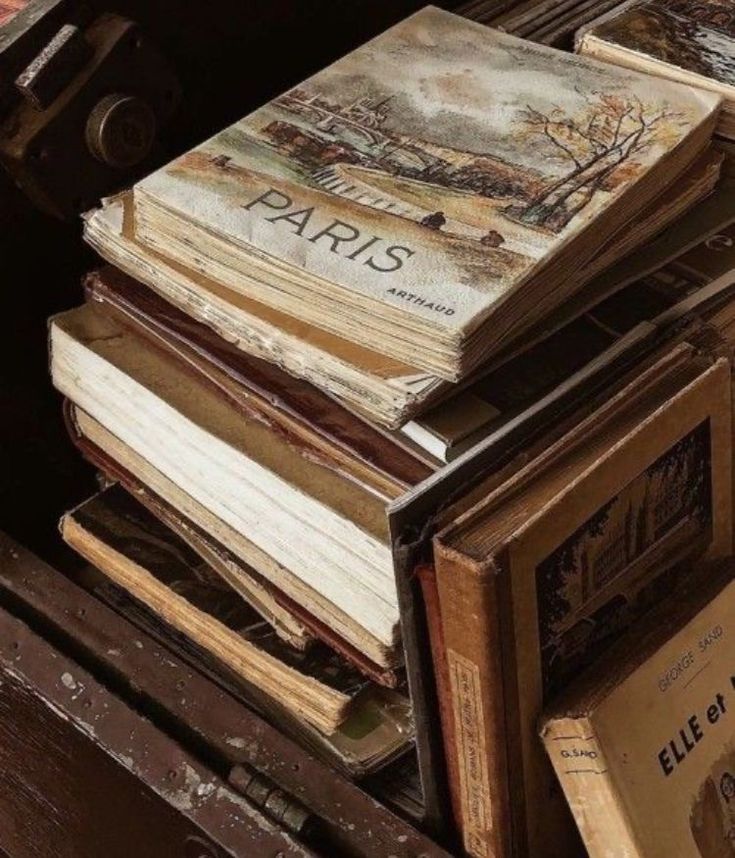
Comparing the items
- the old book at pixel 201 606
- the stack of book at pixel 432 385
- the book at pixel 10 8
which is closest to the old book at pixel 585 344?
the stack of book at pixel 432 385

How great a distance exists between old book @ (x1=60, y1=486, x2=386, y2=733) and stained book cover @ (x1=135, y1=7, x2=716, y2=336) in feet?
1.09

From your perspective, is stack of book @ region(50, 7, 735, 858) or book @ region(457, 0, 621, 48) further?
book @ region(457, 0, 621, 48)

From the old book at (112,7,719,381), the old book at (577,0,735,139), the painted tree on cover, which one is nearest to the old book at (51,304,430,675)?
the old book at (112,7,719,381)

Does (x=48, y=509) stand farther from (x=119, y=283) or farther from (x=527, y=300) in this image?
(x=527, y=300)

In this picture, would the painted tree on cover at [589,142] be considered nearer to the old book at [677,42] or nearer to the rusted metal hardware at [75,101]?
the old book at [677,42]

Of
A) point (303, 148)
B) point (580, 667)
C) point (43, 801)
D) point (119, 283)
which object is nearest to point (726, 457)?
point (580, 667)

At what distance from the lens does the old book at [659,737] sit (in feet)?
2.77

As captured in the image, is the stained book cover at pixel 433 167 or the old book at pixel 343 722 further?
the old book at pixel 343 722

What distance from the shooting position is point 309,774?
100 cm

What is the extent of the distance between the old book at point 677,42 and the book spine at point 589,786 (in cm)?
55

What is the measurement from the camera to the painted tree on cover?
2.99ft

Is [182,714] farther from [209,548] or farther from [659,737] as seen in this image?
[659,737]

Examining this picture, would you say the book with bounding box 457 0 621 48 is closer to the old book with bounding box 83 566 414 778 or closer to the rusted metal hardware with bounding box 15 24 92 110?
the rusted metal hardware with bounding box 15 24 92 110

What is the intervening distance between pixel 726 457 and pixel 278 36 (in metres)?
0.58
